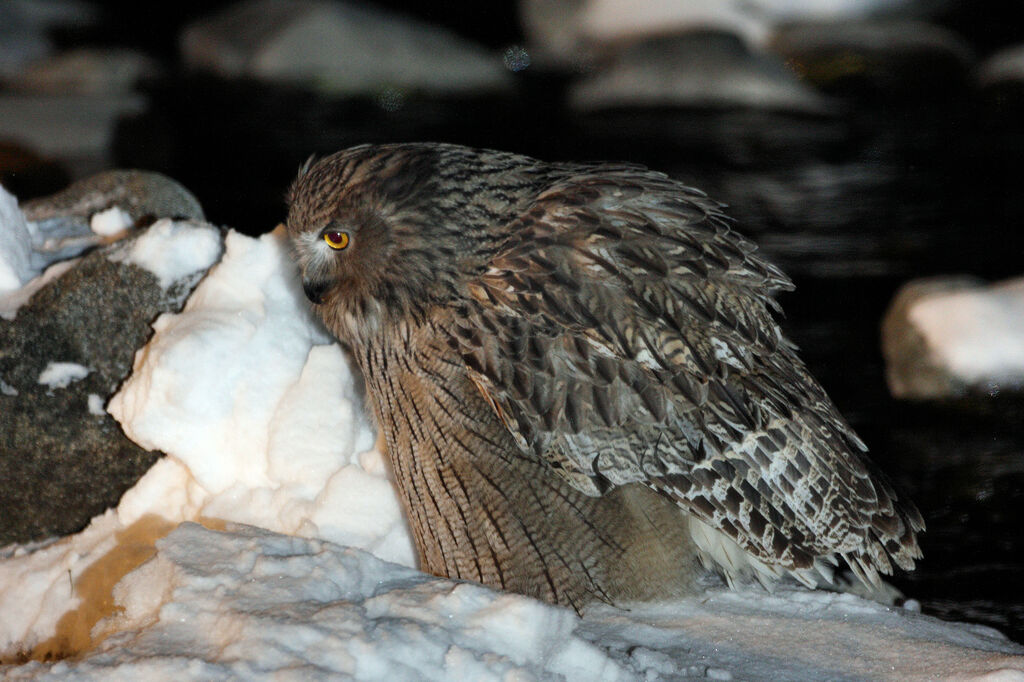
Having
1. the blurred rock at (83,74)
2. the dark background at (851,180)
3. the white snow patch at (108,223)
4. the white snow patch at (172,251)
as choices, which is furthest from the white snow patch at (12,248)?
the blurred rock at (83,74)

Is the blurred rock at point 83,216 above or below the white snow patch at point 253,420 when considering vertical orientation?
above

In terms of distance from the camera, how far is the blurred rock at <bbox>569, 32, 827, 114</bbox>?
503 inches

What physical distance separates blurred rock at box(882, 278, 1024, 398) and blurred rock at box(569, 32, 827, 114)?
271 inches

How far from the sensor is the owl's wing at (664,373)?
290 centimetres

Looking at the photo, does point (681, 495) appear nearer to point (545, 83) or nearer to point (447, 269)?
point (447, 269)

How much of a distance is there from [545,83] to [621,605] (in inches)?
505

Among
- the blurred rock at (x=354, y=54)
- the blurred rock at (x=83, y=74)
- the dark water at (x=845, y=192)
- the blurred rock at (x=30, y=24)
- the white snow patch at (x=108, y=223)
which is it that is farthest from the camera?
the blurred rock at (x=30, y=24)

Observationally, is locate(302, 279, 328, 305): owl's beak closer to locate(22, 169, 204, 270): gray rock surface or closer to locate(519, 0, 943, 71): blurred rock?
locate(22, 169, 204, 270): gray rock surface

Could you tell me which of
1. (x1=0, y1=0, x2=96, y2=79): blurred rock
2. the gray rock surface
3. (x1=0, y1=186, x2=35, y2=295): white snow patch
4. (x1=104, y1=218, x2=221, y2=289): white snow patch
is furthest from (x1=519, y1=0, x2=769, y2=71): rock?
(x1=0, y1=186, x2=35, y2=295): white snow patch

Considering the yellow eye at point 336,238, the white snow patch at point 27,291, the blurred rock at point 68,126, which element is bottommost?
the blurred rock at point 68,126

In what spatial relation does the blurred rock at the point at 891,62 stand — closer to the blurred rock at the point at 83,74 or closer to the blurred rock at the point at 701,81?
the blurred rock at the point at 701,81

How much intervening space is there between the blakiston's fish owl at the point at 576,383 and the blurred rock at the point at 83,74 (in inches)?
474

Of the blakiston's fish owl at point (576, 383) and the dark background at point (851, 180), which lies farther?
the dark background at point (851, 180)

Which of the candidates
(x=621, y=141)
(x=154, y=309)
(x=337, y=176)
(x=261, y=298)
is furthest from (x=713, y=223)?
(x=621, y=141)
